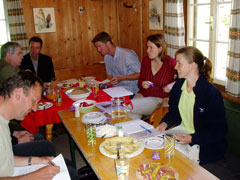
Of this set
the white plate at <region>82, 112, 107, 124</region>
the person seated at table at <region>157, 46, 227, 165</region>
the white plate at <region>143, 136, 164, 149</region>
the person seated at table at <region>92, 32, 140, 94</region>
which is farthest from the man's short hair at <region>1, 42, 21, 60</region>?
the white plate at <region>143, 136, 164, 149</region>

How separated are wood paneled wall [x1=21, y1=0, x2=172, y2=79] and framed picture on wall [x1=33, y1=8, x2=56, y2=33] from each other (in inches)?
2.7

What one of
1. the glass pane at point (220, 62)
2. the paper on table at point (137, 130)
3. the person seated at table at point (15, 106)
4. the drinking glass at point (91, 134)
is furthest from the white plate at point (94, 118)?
the glass pane at point (220, 62)

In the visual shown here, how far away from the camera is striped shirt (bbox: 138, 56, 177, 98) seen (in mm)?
2879

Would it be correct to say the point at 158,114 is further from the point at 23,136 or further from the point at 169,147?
the point at 23,136

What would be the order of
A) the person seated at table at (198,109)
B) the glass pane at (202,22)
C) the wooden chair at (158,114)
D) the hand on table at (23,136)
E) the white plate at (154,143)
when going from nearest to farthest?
the white plate at (154,143) → the person seated at table at (198,109) → the hand on table at (23,136) → the wooden chair at (158,114) → the glass pane at (202,22)

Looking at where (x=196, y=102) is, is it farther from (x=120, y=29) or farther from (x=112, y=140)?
(x=120, y=29)

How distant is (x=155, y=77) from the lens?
2.94 metres

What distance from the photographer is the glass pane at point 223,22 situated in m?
2.97

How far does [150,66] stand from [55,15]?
9.15ft

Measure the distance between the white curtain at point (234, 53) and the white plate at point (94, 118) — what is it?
1.58 metres

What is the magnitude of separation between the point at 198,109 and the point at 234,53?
1.10 m

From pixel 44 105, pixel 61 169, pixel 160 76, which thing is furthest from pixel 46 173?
pixel 160 76

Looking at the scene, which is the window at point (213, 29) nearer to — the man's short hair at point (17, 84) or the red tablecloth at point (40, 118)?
the red tablecloth at point (40, 118)

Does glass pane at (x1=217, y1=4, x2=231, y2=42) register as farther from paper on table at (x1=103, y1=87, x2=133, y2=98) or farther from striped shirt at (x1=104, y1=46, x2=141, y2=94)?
paper on table at (x1=103, y1=87, x2=133, y2=98)
